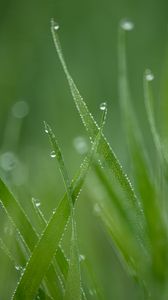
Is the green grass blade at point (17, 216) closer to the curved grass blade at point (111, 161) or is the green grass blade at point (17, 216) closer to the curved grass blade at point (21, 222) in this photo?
the curved grass blade at point (21, 222)

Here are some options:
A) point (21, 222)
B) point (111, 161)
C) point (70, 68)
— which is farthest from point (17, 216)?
point (70, 68)

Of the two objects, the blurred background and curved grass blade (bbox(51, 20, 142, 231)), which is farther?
the blurred background

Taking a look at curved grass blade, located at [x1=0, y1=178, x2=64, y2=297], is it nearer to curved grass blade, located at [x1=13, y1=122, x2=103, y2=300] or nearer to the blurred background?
curved grass blade, located at [x1=13, y1=122, x2=103, y2=300]

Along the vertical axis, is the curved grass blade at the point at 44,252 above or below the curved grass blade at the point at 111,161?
below

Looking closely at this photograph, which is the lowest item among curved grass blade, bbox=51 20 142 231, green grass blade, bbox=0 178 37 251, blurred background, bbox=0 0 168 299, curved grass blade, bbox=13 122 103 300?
curved grass blade, bbox=13 122 103 300

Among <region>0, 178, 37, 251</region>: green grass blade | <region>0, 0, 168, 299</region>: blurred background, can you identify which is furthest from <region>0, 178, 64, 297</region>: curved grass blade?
<region>0, 0, 168, 299</region>: blurred background

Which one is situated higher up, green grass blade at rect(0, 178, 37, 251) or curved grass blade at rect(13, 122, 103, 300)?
green grass blade at rect(0, 178, 37, 251)

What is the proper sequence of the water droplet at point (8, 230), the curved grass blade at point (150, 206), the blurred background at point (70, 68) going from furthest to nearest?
1. the blurred background at point (70, 68)
2. the water droplet at point (8, 230)
3. the curved grass blade at point (150, 206)

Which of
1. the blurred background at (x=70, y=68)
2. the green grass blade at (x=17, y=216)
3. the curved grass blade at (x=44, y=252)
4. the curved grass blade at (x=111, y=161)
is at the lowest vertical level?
the curved grass blade at (x=44, y=252)

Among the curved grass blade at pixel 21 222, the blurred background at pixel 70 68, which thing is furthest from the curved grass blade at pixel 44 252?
the blurred background at pixel 70 68
